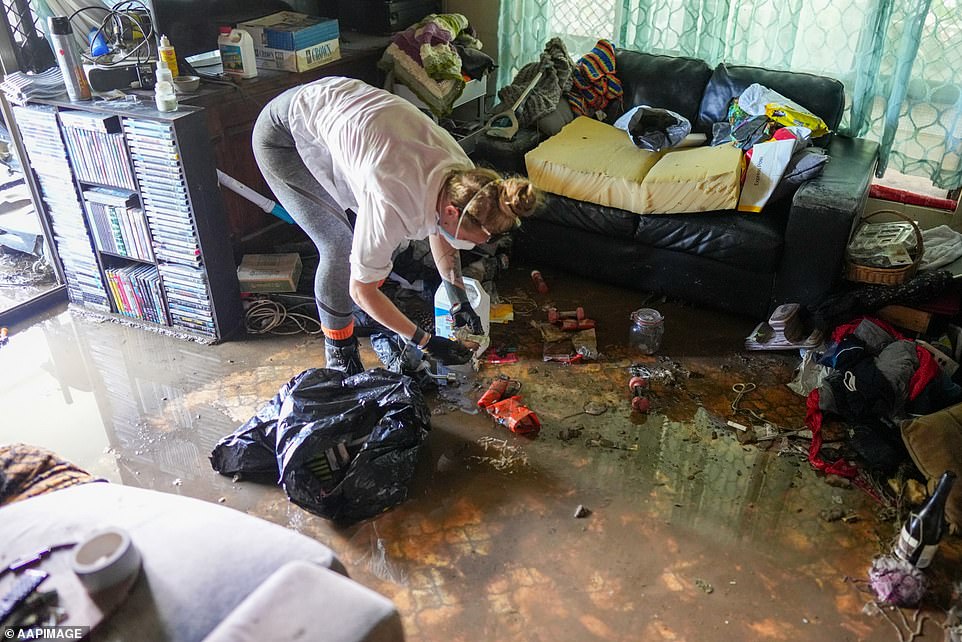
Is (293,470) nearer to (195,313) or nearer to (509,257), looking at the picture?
(195,313)

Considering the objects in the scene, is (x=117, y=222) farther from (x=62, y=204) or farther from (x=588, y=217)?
(x=588, y=217)

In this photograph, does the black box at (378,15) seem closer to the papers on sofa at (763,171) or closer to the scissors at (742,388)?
the papers on sofa at (763,171)

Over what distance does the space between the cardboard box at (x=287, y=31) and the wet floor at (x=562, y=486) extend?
1179 millimetres

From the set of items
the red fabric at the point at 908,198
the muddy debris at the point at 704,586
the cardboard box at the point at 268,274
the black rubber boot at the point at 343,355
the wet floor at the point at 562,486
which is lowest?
the muddy debris at the point at 704,586

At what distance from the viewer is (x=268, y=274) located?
111 inches

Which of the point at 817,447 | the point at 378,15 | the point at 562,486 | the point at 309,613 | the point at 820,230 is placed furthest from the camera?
the point at 378,15

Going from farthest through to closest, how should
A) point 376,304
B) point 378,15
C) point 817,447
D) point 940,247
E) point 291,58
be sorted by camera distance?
point 378,15, point 291,58, point 940,247, point 817,447, point 376,304

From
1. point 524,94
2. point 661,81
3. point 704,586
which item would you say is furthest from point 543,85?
point 704,586

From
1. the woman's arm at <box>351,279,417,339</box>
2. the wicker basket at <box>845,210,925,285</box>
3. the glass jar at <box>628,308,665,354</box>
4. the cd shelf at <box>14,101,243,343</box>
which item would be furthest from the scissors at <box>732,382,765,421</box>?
the cd shelf at <box>14,101,243,343</box>

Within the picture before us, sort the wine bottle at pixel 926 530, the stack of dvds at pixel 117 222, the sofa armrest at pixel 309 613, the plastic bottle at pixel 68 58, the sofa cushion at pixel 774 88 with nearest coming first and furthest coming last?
1. the sofa armrest at pixel 309 613
2. the wine bottle at pixel 926 530
3. the plastic bottle at pixel 68 58
4. the stack of dvds at pixel 117 222
5. the sofa cushion at pixel 774 88

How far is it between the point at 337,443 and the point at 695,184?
165 centimetres

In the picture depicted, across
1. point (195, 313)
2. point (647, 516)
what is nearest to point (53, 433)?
point (195, 313)

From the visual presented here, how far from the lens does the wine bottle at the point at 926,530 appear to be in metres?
1.70

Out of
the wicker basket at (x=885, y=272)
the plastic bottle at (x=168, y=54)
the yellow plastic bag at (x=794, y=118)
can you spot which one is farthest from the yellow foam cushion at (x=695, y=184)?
the plastic bottle at (x=168, y=54)
